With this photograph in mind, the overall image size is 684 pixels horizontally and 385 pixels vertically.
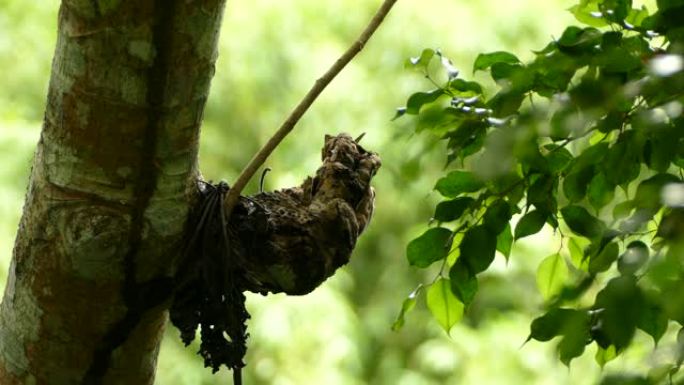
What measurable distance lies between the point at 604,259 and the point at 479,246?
0.19 meters

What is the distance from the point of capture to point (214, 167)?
3625 mm

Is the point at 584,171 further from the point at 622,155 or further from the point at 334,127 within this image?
the point at 334,127

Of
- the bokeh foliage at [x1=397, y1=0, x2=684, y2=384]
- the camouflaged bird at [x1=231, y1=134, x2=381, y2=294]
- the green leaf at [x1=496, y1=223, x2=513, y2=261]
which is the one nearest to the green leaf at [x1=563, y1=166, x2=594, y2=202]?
the bokeh foliage at [x1=397, y1=0, x2=684, y2=384]

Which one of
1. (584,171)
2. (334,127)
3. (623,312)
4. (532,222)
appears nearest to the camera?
(623,312)

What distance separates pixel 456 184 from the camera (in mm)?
823

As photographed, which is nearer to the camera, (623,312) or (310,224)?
(623,312)

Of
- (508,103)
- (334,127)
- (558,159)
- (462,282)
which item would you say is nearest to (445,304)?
(462,282)

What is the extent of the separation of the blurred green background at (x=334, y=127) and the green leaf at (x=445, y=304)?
2.31 m

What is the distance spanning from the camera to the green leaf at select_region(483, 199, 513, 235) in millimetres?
789

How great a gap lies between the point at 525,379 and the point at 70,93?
2.77 m

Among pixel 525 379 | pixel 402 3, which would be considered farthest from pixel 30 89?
pixel 525 379

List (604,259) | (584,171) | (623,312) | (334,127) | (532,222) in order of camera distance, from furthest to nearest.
A: 1. (334,127)
2. (532,222)
3. (584,171)
4. (604,259)
5. (623,312)

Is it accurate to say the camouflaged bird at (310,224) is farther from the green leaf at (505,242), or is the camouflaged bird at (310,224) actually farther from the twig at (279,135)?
the green leaf at (505,242)

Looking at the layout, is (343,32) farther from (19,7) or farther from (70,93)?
(70,93)
